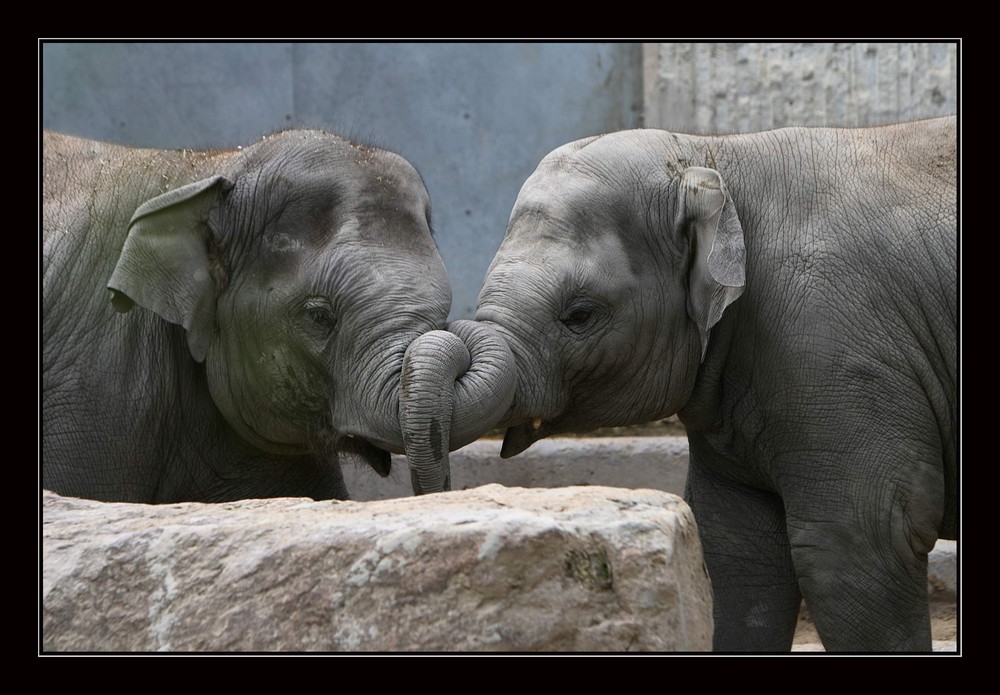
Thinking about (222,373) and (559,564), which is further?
(222,373)

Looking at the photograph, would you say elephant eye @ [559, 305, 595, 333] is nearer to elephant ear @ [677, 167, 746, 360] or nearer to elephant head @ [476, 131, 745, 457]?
elephant head @ [476, 131, 745, 457]

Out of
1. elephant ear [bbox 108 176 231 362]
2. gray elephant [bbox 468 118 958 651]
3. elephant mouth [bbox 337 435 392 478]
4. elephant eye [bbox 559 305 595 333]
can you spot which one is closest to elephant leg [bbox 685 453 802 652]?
gray elephant [bbox 468 118 958 651]

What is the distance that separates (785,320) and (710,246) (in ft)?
1.15

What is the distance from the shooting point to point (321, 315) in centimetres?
494

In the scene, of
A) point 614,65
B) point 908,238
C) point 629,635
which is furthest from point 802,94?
point 629,635

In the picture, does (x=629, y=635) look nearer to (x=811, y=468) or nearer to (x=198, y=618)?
(x=198, y=618)

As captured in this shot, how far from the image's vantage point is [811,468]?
15.5ft

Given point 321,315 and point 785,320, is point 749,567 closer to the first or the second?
point 785,320

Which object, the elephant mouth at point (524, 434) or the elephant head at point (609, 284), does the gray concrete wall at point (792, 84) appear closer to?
the elephant head at point (609, 284)

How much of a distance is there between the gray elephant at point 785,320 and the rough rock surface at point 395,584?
1.65 m

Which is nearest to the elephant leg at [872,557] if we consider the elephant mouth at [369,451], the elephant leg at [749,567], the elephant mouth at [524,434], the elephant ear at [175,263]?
the elephant leg at [749,567]

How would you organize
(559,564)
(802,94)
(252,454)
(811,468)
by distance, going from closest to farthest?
(559,564), (811,468), (252,454), (802,94)

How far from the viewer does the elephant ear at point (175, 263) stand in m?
4.96

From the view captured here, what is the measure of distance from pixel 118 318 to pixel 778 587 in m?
2.62
